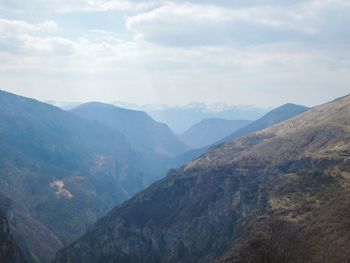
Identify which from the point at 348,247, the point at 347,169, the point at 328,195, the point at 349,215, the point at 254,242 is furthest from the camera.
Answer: the point at 347,169

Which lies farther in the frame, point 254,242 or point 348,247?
point 254,242

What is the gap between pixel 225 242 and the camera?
631ft

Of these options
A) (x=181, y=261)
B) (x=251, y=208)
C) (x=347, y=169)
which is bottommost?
(x=181, y=261)

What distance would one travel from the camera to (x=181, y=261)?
198m

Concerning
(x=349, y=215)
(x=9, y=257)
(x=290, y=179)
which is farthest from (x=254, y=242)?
(x=9, y=257)

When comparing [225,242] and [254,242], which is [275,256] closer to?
[254,242]

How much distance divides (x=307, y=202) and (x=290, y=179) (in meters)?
29.4

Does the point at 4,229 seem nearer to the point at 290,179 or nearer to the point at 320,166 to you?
the point at 290,179

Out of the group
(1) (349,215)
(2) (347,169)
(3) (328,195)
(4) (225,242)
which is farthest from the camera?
→ (4) (225,242)

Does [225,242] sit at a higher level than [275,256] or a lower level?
lower

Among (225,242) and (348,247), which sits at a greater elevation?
(348,247)

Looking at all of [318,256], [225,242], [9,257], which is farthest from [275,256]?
[9,257]

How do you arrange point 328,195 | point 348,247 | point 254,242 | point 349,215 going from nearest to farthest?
point 348,247, point 254,242, point 349,215, point 328,195

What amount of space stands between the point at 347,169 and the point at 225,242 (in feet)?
169
